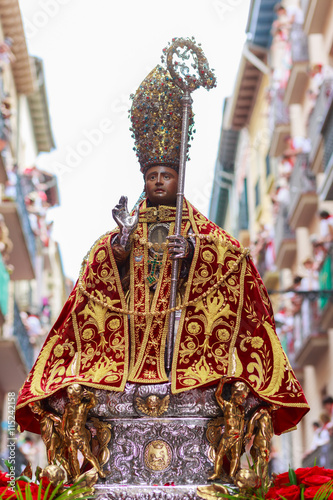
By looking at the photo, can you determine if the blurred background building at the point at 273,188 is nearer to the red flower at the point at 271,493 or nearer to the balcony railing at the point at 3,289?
the balcony railing at the point at 3,289

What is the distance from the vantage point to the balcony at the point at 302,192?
22844 millimetres

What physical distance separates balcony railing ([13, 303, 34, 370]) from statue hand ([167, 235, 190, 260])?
55.2 ft

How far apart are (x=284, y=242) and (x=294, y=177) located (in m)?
2.31

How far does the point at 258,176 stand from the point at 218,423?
25.7 metres

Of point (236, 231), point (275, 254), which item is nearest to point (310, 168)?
point (275, 254)

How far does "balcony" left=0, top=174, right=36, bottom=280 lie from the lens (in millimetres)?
22391

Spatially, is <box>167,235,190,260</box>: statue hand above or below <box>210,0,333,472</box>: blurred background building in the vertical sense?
below

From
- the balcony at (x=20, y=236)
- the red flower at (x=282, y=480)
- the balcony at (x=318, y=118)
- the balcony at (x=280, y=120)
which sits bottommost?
the red flower at (x=282, y=480)

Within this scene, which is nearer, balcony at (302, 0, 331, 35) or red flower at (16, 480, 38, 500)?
red flower at (16, 480, 38, 500)

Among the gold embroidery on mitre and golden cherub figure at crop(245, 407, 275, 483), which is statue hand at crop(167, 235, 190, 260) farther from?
golden cherub figure at crop(245, 407, 275, 483)

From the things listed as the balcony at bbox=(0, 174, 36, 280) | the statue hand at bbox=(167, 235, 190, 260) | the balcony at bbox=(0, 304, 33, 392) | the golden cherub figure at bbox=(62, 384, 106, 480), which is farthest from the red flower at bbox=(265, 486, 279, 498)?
the balcony at bbox=(0, 174, 36, 280)

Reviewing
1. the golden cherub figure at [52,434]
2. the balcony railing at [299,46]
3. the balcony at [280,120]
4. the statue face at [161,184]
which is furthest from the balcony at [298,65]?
the golden cherub figure at [52,434]

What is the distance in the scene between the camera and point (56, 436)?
6.66m

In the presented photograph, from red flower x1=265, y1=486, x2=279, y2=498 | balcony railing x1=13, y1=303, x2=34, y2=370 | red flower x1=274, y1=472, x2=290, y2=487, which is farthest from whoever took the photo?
balcony railing x1=13, y1=303, x2=34, y2=370
